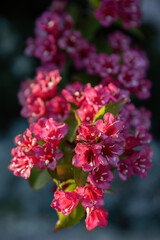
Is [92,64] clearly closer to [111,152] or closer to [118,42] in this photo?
[118,42]

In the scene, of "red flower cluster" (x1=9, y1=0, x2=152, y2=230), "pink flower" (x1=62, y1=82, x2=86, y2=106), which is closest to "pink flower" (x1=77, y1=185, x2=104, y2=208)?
"red flower cluster" (x1=9, y1=0, x2=152, y2=230)

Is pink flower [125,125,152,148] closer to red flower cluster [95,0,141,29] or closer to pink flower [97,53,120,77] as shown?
pink flower [97,53,120,77]

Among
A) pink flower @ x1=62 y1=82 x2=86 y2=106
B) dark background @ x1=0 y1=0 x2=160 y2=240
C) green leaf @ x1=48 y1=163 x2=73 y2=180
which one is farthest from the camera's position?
dark background @ x1=0 y1=0 x2=160 y2=240

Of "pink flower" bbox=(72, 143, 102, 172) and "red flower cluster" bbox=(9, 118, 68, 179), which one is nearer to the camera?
"pink flower" bbox=(72, 143, 102, 172)

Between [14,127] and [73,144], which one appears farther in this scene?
[14,127]

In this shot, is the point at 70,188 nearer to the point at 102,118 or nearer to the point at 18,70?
the point at 102,118

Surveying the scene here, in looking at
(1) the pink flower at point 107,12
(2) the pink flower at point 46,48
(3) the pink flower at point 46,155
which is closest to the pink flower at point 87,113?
(3) the pink flower at point 46,155

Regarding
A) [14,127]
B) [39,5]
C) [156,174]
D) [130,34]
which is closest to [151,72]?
[130,34]
